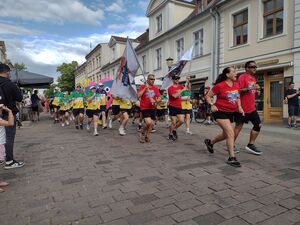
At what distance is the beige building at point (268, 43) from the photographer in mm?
12023

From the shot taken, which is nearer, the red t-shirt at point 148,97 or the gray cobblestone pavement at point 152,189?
the gray cobblestone pavement at point 152,189

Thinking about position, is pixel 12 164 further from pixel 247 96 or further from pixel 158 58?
pixel 158 58

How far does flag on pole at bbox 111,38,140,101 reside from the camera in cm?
755

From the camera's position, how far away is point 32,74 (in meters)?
16.7

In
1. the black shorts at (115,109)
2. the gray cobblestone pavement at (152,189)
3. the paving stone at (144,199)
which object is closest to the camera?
the gray cobblestone pavement at (152,189)

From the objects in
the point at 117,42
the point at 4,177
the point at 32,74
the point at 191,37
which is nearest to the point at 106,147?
the point at 4,177

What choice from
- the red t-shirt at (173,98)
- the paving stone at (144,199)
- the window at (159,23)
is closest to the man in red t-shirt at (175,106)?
the red t-shirt at (173,98)

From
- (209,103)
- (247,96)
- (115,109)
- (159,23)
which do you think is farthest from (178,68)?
(159,23)

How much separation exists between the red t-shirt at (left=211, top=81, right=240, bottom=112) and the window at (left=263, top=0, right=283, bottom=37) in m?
9.44

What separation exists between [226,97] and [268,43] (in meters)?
9.70

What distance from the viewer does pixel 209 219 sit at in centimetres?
275

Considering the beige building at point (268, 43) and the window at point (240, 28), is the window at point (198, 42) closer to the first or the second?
the beige building at point (268, 43)

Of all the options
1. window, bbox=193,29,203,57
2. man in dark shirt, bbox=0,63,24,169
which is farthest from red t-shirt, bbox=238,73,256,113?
window, bbox=193,29,203,57

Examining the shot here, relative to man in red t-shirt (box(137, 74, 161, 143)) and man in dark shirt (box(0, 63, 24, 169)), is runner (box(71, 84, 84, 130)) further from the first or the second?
man in dark shirt (box(0, 63, 24, 169))
